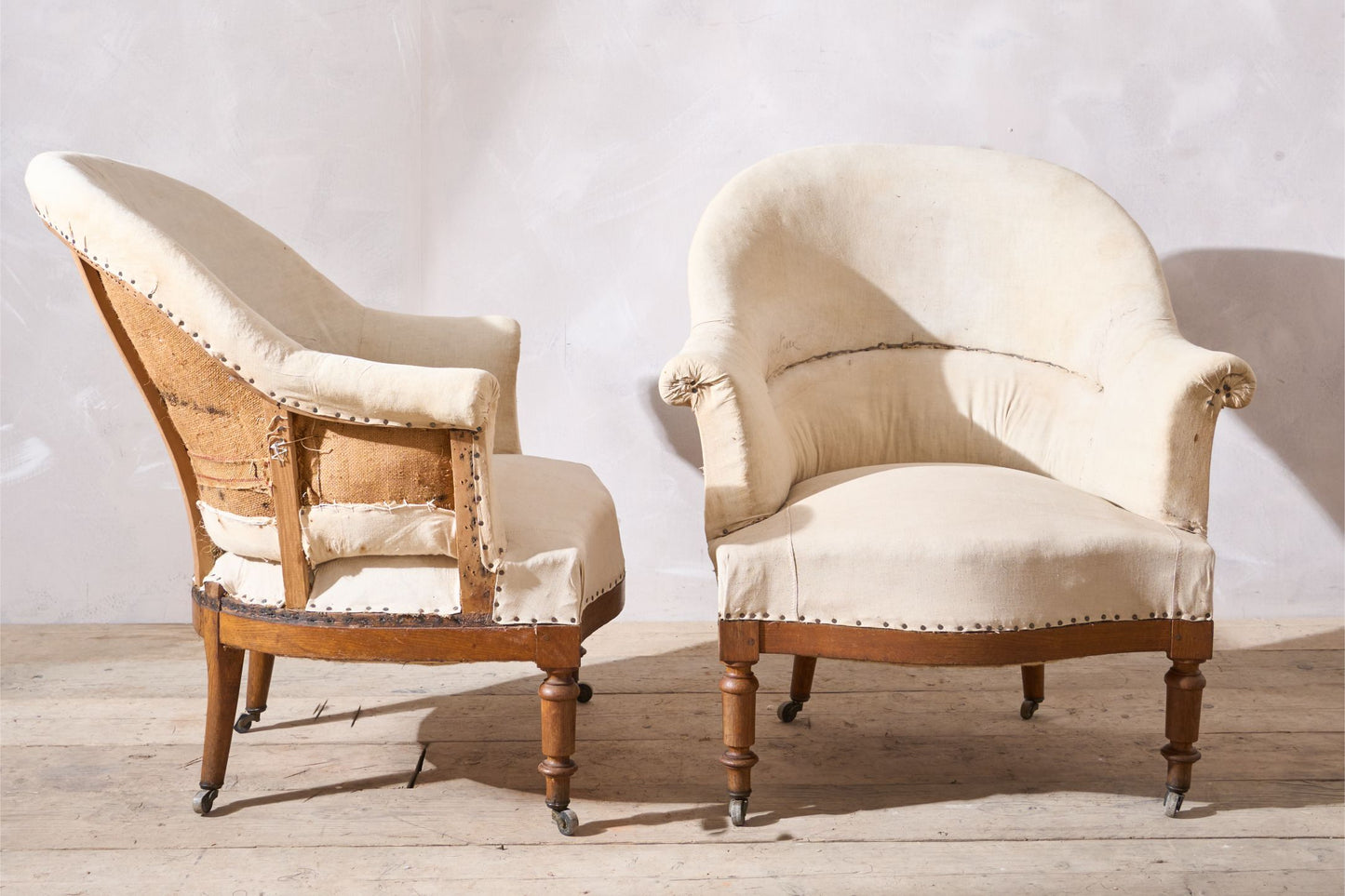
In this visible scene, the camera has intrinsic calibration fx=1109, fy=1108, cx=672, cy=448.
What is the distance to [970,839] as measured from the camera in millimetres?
1539

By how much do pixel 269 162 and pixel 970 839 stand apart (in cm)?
193

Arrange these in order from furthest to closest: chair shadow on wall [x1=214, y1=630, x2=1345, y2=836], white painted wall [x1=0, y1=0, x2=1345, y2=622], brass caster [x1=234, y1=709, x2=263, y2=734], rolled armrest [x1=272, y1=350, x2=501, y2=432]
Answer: white painted wall [x1=0, y1=0, x2=1345, y2=622] → brass caster [x1=234, y1=709, x2=263, y2=734] → chair shadow on wall [x1=214, y1=630, x2=1345, y2=836] → rolled armrest [x1=272, y1=350, x2=501, y2=432]

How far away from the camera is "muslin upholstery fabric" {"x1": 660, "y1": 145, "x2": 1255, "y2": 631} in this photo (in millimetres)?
1505

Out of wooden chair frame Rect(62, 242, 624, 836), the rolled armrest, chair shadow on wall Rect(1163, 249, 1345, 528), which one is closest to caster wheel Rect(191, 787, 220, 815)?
wooden chair frame Rect(62, 242, 624, 836)

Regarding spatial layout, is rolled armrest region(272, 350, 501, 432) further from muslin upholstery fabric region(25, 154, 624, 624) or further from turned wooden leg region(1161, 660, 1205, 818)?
turned wooden leg region(1161, 660, 1205, 818)

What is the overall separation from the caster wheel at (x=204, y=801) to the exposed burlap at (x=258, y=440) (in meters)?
0.42

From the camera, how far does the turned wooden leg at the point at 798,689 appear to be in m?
1.94

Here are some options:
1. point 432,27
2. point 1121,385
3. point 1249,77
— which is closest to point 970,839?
point 1121,385

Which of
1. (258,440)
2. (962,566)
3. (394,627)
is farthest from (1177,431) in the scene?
(258,440)

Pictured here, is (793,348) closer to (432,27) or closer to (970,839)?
(970,839)

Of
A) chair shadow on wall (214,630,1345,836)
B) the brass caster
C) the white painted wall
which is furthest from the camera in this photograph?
the white painted wall

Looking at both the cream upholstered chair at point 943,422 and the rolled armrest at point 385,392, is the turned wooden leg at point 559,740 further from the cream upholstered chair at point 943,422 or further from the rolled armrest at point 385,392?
the rolled armrest at point 385,392

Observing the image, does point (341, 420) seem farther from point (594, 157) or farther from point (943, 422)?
point (594, 157)

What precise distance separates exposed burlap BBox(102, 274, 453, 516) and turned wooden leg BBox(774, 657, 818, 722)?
2.51 feet
